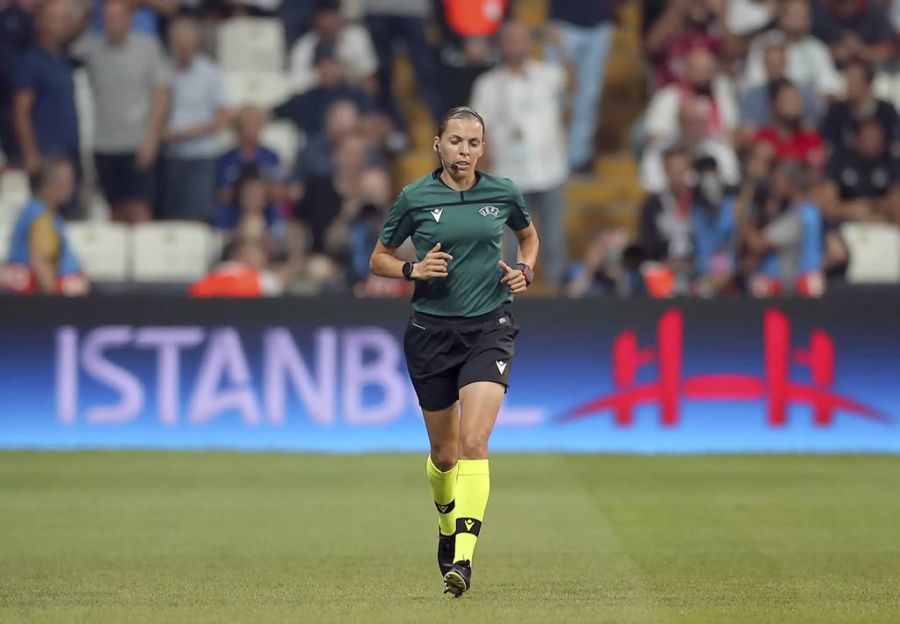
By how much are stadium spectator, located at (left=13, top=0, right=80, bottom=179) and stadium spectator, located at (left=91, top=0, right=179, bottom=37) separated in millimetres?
721

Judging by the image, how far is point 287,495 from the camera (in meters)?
12.0

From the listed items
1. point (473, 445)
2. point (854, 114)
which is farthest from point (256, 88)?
point (473, 445)

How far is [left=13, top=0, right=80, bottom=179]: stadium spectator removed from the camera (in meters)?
17.0

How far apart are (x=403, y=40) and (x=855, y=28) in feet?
16.4

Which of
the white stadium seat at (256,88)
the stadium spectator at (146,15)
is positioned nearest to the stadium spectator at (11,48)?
the stadium spectator at (146,15)

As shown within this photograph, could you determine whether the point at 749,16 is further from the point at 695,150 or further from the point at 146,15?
the point at 146,15

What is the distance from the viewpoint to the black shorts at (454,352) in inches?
318

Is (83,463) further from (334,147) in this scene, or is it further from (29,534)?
(334,147)

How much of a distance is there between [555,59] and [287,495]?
741cm

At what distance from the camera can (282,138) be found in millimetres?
18078

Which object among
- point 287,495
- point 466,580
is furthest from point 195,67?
point 466,580

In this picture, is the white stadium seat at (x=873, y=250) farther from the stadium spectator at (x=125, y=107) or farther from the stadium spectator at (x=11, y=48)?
the stadium spectator at (x=11, y=48)

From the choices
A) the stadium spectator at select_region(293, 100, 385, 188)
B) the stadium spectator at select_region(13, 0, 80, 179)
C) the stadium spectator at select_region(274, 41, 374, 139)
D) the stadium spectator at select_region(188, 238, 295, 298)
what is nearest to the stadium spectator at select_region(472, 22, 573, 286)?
the stadium spectator at select_region(293, 100, 385, 188)

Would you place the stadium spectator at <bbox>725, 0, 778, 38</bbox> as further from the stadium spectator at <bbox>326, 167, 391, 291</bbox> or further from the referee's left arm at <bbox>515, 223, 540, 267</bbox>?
the referee's left arm at <bbox>515, 223, 540, 267</bbox>
